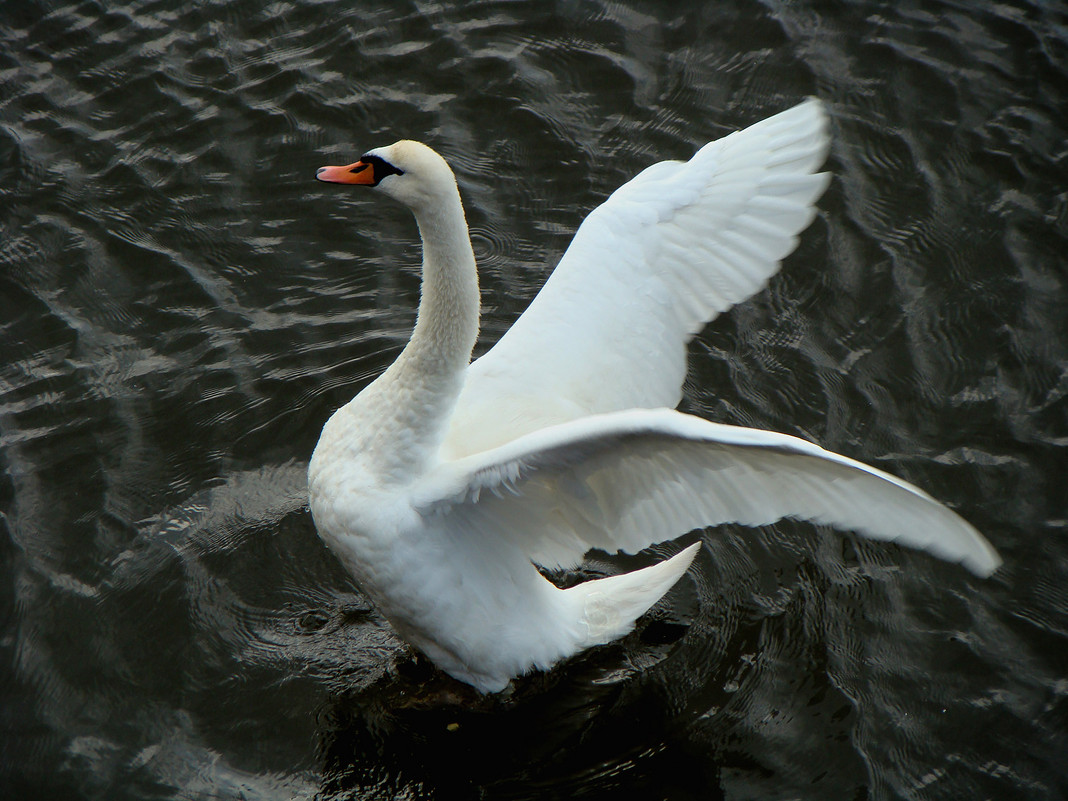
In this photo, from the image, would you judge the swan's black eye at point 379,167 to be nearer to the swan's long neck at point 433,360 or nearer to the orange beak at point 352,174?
the orange beak at point 352,174

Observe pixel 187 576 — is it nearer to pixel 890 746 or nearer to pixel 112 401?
pixel 112 401

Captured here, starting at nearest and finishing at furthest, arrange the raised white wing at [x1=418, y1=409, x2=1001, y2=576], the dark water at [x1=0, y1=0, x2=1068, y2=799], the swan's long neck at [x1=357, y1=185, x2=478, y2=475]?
the raised white wing at [x1=418, y1=409, x2=1001, y2=576], the swan's long neck at [x1=357, y1=185, x2=478, y2=475], the dark water at [x1=0, y1=0, x2=1068, y2=799]

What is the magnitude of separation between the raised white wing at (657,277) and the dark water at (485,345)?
1160mm

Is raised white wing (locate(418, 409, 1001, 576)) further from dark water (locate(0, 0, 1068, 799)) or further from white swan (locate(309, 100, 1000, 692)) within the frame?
dark water (locate(0, 0, 1068, 799))

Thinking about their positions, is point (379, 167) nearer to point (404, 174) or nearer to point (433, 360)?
point (404, 174)

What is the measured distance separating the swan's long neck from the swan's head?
5.3 inches

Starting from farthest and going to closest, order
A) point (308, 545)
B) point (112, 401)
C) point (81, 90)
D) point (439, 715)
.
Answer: point (81, 90) < point (112, 401) < point (308, 545) < point (439, 715)

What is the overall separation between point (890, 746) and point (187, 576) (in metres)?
3.53

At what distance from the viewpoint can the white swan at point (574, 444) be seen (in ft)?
12.3

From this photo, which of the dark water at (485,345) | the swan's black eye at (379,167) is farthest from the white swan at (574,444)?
the dark water at (485,345)

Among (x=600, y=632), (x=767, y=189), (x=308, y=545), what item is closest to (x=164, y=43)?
(x=308, y=545)

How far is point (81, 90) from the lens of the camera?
7938 mm

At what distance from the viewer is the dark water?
187 inches

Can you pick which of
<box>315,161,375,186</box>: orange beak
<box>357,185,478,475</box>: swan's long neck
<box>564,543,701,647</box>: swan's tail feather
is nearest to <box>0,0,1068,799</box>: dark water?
<box>564,543,701,647</box>: swan's tail feather
